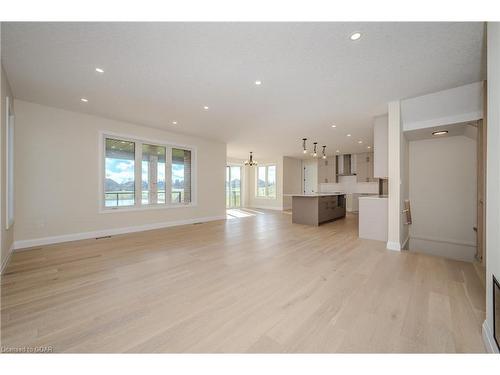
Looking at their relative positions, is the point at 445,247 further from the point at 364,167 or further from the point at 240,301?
the point at 240,301

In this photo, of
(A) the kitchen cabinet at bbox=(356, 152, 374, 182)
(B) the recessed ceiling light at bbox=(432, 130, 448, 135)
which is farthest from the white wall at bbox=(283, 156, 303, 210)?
(B) the recessed ceiling light at bbox=(432, 130, 448, 135)

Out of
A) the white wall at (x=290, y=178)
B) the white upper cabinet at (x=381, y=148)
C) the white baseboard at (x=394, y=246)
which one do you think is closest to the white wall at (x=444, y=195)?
the white upper cabinet at (x=381, y=148)

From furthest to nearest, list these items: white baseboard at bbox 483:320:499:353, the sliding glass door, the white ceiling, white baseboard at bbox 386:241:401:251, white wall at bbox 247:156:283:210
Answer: the sliding glass door, white wall at bbox 247:156:283:210, white baseboard at bbox 386:241:401:251, the white ceiling, white baseboard at bbox 483:320:499:353

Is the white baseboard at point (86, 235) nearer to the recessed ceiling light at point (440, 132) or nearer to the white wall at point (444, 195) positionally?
the white wall at point (444, 195)

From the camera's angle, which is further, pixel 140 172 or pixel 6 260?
pixel 140 172

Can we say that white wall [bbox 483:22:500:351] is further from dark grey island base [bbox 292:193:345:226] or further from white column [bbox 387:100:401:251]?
dark grey island base [bbox 292:193:345:226]

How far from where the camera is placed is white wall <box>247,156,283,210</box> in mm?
10422

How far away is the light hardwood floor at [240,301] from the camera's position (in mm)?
1454

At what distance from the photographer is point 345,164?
9469mm

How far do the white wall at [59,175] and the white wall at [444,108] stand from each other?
19.9 ft

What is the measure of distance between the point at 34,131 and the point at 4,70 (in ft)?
5.09

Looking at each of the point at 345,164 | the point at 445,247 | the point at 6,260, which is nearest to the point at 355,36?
the point at 445,247

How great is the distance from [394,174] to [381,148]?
0.89 meters

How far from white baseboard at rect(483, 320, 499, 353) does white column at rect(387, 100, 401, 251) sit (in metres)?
2.35
